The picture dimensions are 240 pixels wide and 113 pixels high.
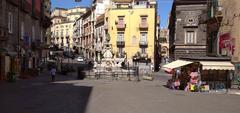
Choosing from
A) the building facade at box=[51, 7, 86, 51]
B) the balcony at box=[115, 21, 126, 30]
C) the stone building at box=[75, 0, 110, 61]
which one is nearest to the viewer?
the balcony at box=[115, 21, 126, 30]

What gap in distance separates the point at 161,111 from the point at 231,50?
1806cm

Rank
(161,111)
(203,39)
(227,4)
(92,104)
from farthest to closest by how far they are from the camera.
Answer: (203,39) < (227,4) < (92,104) < (161,111)

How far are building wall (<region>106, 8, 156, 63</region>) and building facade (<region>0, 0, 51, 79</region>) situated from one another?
2208cm

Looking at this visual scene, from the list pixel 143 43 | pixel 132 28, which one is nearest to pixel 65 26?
pixel 132 28

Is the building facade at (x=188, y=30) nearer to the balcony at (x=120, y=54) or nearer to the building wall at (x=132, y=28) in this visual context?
the balcony at (x=120, y=54)

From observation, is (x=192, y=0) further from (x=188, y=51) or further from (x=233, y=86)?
(x=233, y=86)

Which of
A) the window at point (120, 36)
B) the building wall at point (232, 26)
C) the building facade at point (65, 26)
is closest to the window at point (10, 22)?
the building wall at point (232, 26)

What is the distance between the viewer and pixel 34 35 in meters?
55.3

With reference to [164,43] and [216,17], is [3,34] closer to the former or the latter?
[216,17]

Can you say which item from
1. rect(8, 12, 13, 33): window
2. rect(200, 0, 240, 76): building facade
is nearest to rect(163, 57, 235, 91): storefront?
rect(200, 0, 240, 76): building facade

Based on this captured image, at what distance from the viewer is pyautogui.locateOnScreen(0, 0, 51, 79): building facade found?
37.0 metres

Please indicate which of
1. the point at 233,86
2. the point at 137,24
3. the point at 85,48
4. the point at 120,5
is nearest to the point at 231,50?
the point at 233,86

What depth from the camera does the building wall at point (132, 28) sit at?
256ft

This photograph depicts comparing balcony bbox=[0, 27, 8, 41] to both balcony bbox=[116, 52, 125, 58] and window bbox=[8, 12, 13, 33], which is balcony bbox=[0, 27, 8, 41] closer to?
window bbox=[8, 12, 13, 33]
